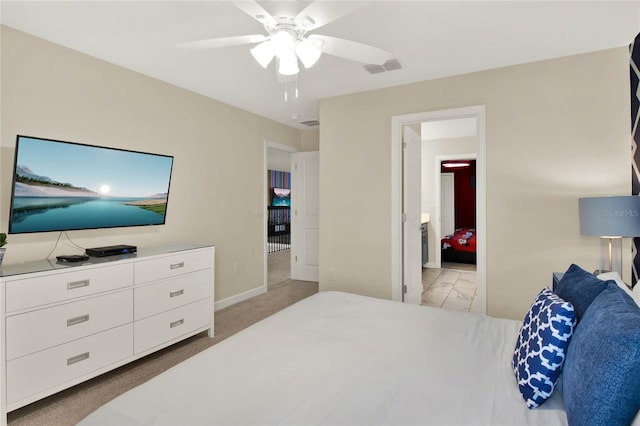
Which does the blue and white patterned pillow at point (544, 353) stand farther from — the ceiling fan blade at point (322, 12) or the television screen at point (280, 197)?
the television screen at point (280, 197)

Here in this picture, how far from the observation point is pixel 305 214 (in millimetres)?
5500

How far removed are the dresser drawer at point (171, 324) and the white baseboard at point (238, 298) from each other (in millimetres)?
771

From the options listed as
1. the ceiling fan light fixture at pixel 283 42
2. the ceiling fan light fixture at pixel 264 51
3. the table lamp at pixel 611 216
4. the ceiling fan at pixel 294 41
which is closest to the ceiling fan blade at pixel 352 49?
the ceiling fan at pixel 294 41

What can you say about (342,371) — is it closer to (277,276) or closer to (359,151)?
(359,151)

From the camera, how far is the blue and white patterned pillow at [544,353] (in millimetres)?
1146

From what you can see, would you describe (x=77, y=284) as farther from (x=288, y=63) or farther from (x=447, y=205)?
(x=447, y=205)

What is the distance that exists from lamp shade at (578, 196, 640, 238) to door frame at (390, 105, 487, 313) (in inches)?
35.3

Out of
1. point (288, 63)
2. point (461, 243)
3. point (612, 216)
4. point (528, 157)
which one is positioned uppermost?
point (288, 63)

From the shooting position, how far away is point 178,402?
1.15 meters

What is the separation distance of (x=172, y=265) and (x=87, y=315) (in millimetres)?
712

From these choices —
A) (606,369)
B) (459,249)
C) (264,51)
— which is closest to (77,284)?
(264,51)

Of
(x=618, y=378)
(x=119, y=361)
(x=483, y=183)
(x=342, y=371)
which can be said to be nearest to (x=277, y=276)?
(x=119, y=361)

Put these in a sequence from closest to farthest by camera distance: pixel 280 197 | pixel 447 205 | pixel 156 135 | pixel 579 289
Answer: pixel 579 289 → pixel 156 135 → pixel 447 205 → pixel 280 197

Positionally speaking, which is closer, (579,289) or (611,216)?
(579,289)
